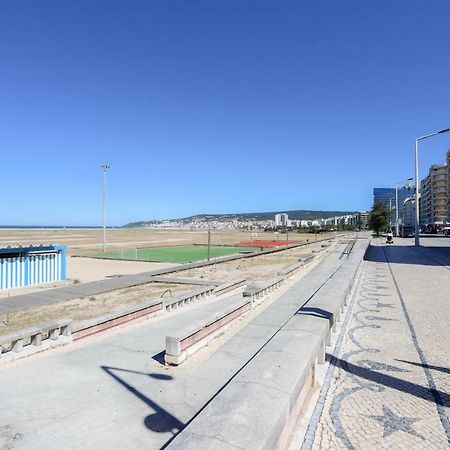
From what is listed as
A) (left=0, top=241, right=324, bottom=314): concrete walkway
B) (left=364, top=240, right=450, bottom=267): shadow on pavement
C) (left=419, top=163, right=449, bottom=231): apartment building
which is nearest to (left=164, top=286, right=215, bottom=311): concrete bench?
(left=0, top=241, right=324, bottom=314): concrete walkway

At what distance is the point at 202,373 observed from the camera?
5.69 metres

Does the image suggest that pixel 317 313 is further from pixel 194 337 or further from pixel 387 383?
pixel 194 337

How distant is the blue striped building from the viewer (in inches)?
651

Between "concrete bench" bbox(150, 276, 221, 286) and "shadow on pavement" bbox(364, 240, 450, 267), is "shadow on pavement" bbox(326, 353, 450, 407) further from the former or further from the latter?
"shadow on pavement" bbox(364, 240, 450, 267)

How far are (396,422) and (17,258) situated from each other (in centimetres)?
1737

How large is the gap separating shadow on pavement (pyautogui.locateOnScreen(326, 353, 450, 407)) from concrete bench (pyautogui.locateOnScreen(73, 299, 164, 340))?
199 inches

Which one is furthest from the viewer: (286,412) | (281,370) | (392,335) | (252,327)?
(252,327)

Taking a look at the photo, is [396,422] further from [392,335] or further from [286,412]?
[392,335]

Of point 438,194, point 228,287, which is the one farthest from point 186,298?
point 438,194

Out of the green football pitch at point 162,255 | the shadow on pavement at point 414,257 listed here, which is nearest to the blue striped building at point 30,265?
A: the green football pitch at point 162,255

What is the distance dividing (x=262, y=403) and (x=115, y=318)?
20.9ft

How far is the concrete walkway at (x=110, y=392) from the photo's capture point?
402cm

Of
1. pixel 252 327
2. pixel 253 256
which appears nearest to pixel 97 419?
pixel 252 327

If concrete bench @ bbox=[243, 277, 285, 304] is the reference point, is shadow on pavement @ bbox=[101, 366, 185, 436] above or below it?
below
